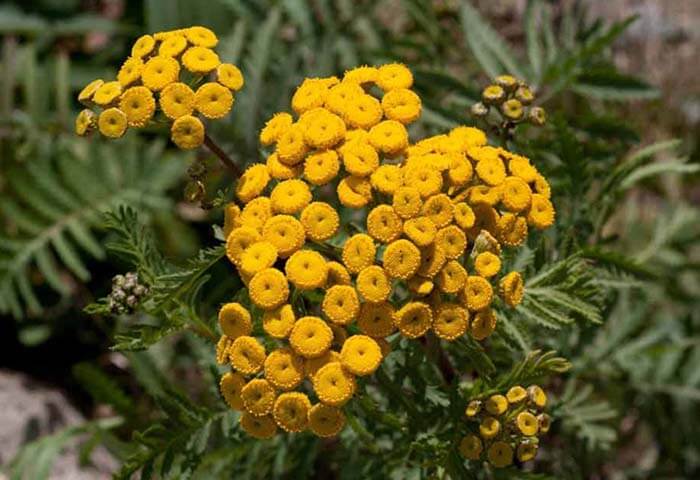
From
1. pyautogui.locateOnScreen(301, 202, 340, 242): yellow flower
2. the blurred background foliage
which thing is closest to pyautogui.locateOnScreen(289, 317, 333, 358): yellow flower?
pyautogui.locateOnScreen(301, 202, 340, 242): yellow flower

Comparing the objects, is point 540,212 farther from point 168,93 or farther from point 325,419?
point 168,93

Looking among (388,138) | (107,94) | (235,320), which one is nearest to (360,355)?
(235,320)

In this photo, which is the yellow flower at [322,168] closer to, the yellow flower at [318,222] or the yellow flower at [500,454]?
the yellow flower at [318,222]

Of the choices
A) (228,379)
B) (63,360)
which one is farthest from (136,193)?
(228,379)

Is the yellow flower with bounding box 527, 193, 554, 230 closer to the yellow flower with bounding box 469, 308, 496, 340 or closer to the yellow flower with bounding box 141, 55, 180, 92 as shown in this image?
the yellow flower with bounding box 469, 308, 496, 340

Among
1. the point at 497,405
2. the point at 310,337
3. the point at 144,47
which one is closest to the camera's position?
the point at 310,337

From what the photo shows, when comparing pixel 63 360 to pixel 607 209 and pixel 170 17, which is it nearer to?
pixel 170 17
